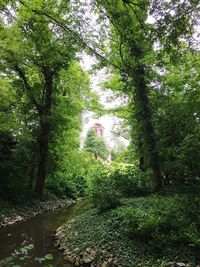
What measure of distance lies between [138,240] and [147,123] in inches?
245

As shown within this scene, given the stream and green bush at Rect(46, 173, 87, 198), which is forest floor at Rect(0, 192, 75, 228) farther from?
green bush at Rect(46, 173, 87, 198)

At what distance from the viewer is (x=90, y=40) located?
9414mm

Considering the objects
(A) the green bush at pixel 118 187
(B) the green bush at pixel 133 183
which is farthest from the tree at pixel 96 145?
(B) the green bush at pixel 133 183

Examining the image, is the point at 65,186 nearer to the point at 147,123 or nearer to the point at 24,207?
the point at 24,207

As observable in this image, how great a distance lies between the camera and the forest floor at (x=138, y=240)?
18.9ft

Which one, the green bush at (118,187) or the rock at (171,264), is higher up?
the green bush at (118,187)

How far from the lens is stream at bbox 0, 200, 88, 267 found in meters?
7.05

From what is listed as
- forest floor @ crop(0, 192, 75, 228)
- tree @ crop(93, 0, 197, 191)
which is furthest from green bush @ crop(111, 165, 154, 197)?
forest floor @ crop(0, 192, 75, 228)

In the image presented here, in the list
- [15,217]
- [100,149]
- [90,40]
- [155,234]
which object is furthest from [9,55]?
[100,149]

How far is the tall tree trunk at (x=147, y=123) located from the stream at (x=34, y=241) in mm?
4719

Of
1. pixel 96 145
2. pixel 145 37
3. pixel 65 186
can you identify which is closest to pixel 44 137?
pixel 65 186

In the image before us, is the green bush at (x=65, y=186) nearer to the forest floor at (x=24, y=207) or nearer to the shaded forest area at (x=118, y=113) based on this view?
the shaded forest area at (x=118, y=113)

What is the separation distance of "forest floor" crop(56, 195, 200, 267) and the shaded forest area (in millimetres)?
30

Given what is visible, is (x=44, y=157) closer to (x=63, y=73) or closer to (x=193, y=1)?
(x=63, y=73)
